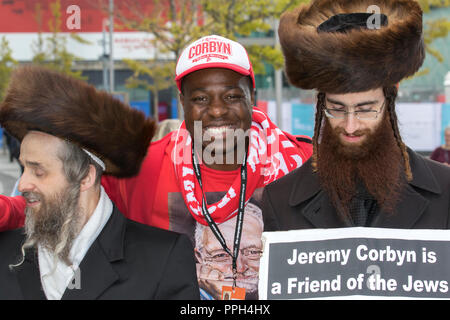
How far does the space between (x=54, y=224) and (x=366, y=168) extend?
60.4 inches

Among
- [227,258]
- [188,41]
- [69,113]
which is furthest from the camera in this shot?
[188,41]

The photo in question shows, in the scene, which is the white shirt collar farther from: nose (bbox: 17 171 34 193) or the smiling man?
the smiling man

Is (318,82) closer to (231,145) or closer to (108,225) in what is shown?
(231,145)

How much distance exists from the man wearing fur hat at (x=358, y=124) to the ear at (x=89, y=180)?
88cm

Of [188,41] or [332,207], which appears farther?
[188,41]

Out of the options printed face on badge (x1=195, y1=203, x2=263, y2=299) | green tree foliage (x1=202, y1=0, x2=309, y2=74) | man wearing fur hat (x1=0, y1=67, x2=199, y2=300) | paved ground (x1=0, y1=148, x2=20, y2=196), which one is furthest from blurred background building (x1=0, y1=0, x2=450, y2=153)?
paved ground (x1=0, y1=148, x2=20, y2=196)

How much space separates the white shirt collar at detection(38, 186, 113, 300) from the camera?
8.88 feet

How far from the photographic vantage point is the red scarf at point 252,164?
3232 millimetres

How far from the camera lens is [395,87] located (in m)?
2.85

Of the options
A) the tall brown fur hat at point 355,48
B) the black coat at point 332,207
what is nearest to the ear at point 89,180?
the black coat at point 332,207

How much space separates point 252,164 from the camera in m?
3.35

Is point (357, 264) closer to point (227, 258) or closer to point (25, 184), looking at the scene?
point (227, 258)

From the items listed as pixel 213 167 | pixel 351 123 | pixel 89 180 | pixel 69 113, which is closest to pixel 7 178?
pixel 213 167

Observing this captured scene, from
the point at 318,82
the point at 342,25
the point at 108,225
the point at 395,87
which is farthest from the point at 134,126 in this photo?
the point at 395,87
